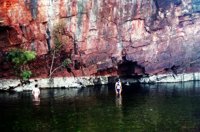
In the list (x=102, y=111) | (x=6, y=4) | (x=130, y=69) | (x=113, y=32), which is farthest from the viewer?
(x=130, y=69)

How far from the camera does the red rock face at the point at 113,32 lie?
5766cm

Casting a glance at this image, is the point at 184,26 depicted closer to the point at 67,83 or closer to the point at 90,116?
the point at 67,83

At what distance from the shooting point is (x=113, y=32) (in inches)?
2502

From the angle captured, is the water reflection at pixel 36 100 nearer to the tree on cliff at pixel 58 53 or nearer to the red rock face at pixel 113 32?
the red rock face at pixel 113 32

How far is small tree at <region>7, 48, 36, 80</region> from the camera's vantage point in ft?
186

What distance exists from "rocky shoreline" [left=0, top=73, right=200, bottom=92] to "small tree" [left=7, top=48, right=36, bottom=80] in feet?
4.33

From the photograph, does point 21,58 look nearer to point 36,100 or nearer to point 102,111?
point 36,100

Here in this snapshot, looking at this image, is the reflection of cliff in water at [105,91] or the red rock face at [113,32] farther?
the red rock face at [113,32]

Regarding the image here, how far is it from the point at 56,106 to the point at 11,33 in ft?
53.5

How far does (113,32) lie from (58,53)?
8.00 metres

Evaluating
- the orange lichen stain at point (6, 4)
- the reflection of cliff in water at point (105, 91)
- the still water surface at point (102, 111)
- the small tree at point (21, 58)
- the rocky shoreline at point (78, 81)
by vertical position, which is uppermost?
the orange lichen stain at point (6, 4)

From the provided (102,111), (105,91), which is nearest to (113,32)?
(105,91)

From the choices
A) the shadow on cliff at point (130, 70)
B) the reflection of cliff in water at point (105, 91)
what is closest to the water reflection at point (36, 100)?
the reflection of cliff in water at point (105, 91)

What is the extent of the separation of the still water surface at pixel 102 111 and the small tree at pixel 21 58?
2.97 metres
